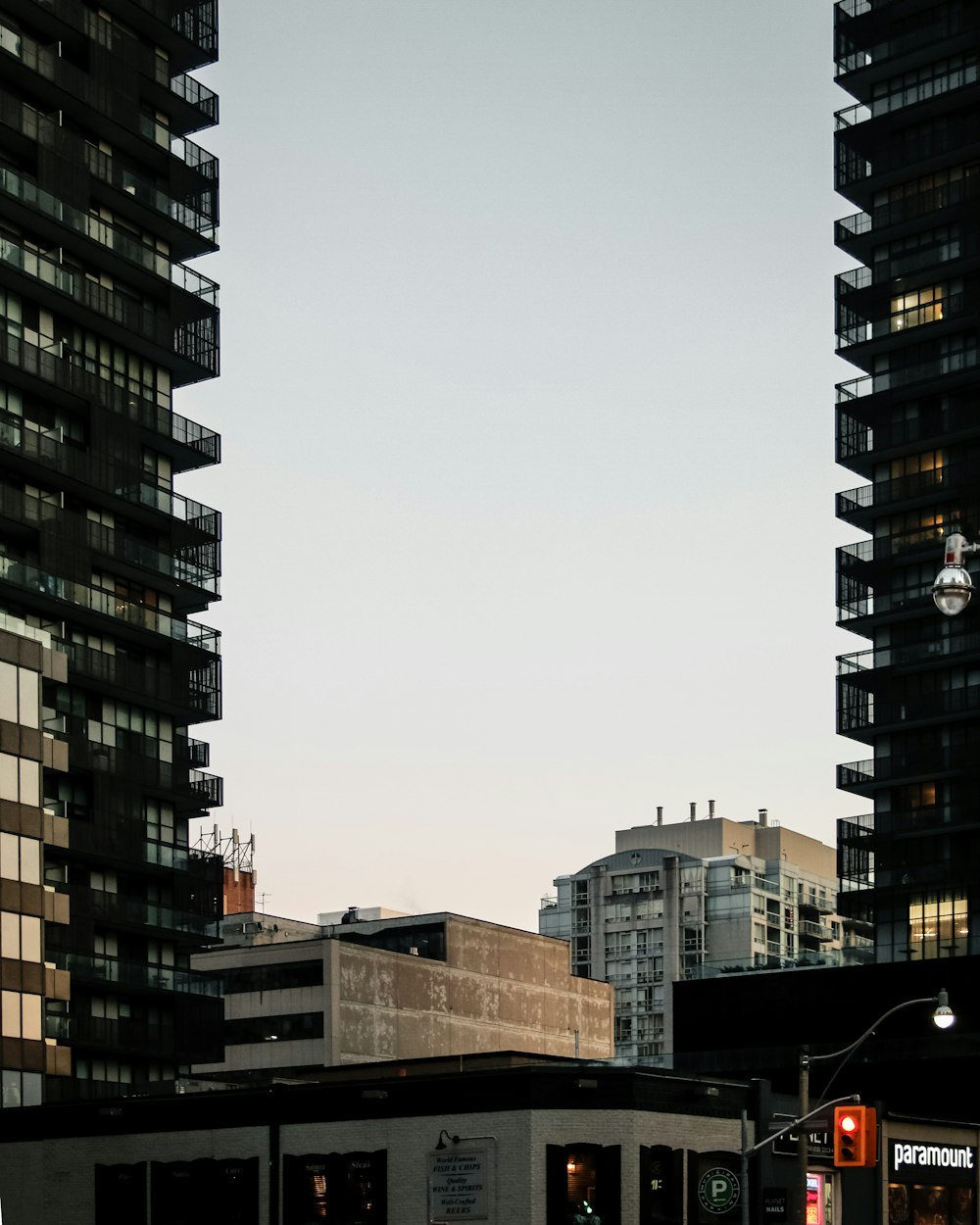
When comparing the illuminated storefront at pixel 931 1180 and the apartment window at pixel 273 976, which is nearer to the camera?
the illuminated storefront at pixel 931 1180

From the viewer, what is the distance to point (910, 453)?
360 ft

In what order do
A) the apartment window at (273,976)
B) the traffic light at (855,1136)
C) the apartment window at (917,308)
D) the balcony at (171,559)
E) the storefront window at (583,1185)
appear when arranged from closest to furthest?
the traffic light at (855,1136), the storefront window at (583,1185), the balcony at (171,559), the apartment window at (917,308), the apartment window at (273,976)

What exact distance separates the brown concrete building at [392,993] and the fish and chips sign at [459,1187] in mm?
74247

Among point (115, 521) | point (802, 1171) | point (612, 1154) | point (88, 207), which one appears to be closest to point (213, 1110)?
point (612, 1154)

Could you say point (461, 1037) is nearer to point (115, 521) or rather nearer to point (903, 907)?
point (903, 907)

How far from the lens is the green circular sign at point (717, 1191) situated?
187ft

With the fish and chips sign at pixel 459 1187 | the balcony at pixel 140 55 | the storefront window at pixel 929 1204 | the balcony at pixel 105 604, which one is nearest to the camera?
the fish and chips sign at pixel 459 1187

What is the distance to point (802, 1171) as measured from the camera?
49.8 metres

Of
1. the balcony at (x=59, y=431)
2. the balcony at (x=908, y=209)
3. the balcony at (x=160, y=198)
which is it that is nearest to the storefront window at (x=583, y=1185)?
the balcony at (x=59, y=431)

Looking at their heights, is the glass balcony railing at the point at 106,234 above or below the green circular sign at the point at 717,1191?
above

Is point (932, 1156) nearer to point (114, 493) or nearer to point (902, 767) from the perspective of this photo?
point (902, 767)

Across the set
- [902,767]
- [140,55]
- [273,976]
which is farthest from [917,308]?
[273,976]

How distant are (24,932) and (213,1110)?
13.5 m

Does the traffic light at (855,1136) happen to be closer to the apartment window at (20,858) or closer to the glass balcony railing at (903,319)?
the apartment window at (20,858)
